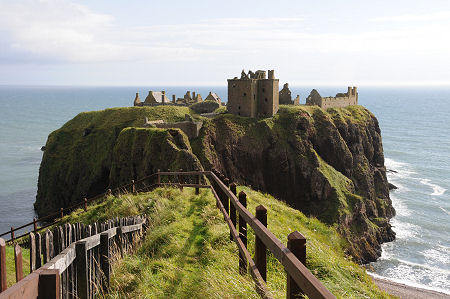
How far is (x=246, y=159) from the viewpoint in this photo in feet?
207

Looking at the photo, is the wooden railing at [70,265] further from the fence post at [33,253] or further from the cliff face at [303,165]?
the cliff face at [303,165]

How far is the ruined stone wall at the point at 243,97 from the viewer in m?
67.6

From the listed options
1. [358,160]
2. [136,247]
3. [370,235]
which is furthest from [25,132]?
[136,247]

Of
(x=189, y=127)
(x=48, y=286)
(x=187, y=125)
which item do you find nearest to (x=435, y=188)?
(x=189, y=127)

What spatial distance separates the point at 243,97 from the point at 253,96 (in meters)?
1.73

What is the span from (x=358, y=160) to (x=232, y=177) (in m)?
30.8

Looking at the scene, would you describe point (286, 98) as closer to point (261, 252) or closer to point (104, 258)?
point (104, 258)

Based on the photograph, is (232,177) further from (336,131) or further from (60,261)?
(60,261)

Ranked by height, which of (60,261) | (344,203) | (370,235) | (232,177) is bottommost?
(370,235)

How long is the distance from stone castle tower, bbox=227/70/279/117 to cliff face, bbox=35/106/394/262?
86.0 inches

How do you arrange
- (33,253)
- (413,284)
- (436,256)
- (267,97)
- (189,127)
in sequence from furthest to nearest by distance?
(267,97), (189,127), (436,256), (413,284), (33,253)

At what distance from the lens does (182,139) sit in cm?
5334

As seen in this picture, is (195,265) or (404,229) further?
(404,229)

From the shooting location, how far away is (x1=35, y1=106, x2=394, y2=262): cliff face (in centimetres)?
5500
